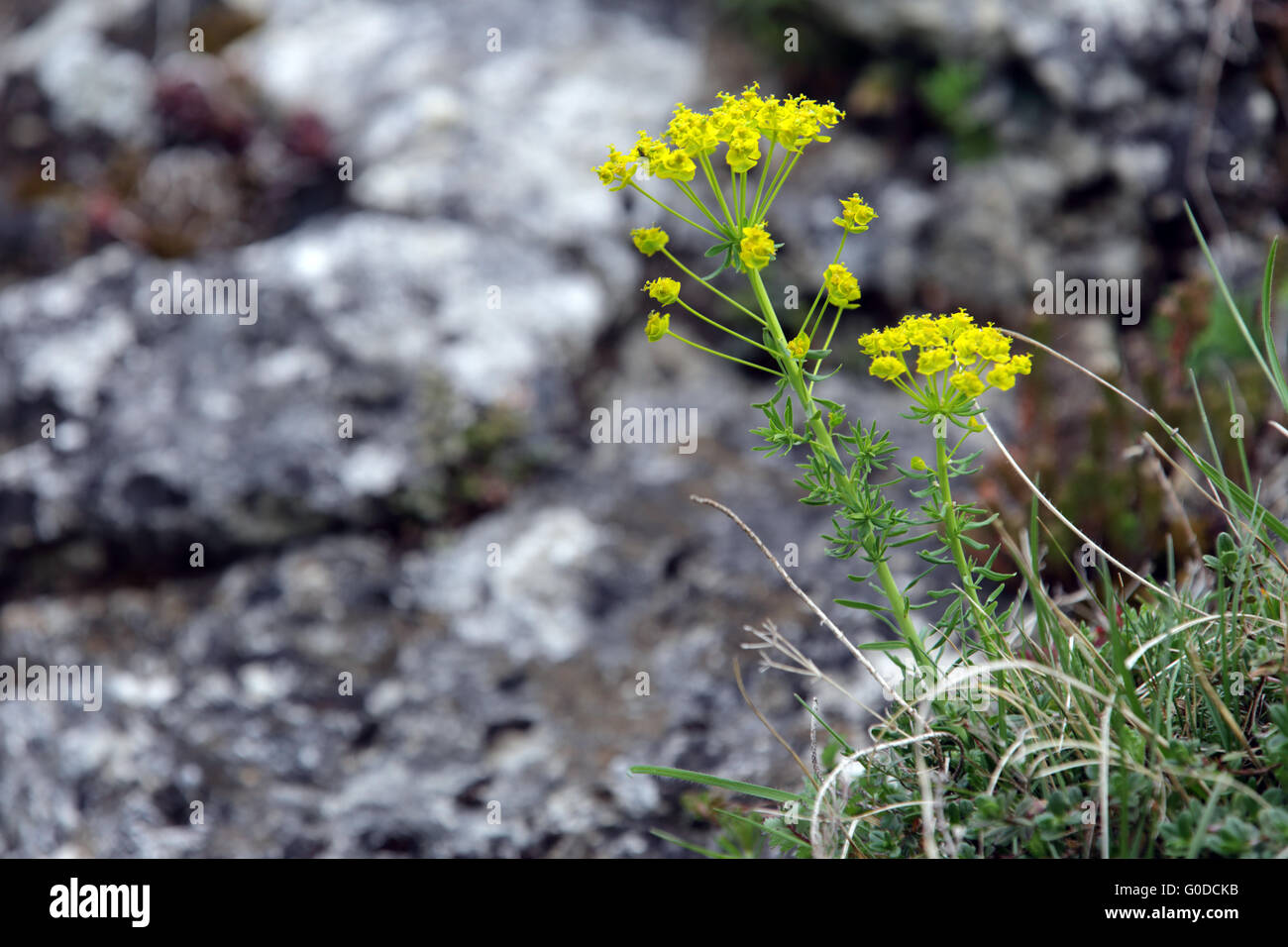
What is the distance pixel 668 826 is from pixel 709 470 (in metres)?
1.98

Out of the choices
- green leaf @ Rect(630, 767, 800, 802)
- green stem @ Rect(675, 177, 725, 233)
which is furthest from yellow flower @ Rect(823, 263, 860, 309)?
green leaf @ Rect(630, 767, 800, 802)

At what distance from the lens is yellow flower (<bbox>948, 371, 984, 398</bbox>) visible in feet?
5.24

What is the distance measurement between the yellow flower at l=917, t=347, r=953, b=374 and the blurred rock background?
78.0 inches

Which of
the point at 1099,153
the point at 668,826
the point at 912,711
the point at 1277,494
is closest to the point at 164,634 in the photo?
the point at 668,826

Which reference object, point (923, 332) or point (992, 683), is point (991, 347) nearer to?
point (923, 332)

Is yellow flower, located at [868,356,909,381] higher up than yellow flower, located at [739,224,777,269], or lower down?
lower down

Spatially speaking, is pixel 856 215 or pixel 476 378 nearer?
pixel 856 215

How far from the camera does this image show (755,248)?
5.46ft

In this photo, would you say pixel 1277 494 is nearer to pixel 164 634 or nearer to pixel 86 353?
pixel 164 634

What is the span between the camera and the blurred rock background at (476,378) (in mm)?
3551

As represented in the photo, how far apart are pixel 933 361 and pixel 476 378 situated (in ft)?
10.6

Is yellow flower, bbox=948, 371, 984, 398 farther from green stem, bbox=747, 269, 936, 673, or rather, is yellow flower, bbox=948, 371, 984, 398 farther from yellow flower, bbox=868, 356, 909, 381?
green stem, bbox=747, 269, 936, 673

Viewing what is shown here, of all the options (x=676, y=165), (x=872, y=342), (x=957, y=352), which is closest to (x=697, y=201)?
(x=676, y=165)

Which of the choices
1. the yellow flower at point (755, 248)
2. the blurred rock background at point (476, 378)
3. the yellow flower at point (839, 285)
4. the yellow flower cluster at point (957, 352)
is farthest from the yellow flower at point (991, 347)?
the blurred rock background at point (476, 378)
